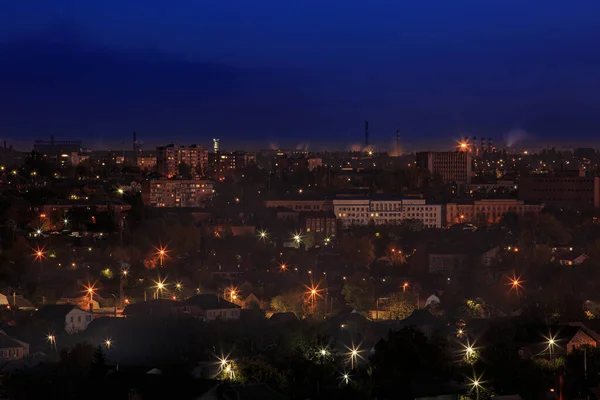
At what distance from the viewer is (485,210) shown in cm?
3728

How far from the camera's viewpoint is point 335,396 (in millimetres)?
10789

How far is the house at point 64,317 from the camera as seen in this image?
15031mm

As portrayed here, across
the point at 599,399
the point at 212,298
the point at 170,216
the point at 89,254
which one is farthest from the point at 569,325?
the point at 170,216

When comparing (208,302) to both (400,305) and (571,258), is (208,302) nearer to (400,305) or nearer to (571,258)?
(400,305)

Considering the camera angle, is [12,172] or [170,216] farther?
[12,172]

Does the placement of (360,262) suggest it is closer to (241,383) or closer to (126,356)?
(126,356)

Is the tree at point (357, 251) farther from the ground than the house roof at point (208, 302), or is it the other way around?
the house roof at point (208, 302)

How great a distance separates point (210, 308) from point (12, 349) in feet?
10.6

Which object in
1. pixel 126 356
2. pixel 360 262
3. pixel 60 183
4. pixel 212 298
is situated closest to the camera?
pixel 126 356

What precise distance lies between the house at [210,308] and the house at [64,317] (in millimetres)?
1091

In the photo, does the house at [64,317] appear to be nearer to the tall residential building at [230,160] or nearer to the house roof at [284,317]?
the house roof at [284,317]

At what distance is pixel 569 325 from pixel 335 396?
3.58 metres

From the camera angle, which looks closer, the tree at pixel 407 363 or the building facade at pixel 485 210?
the tree at pixel 407 363

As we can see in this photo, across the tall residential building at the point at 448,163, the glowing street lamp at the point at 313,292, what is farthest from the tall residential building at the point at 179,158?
the glowing street lamp at the point at 313,292
